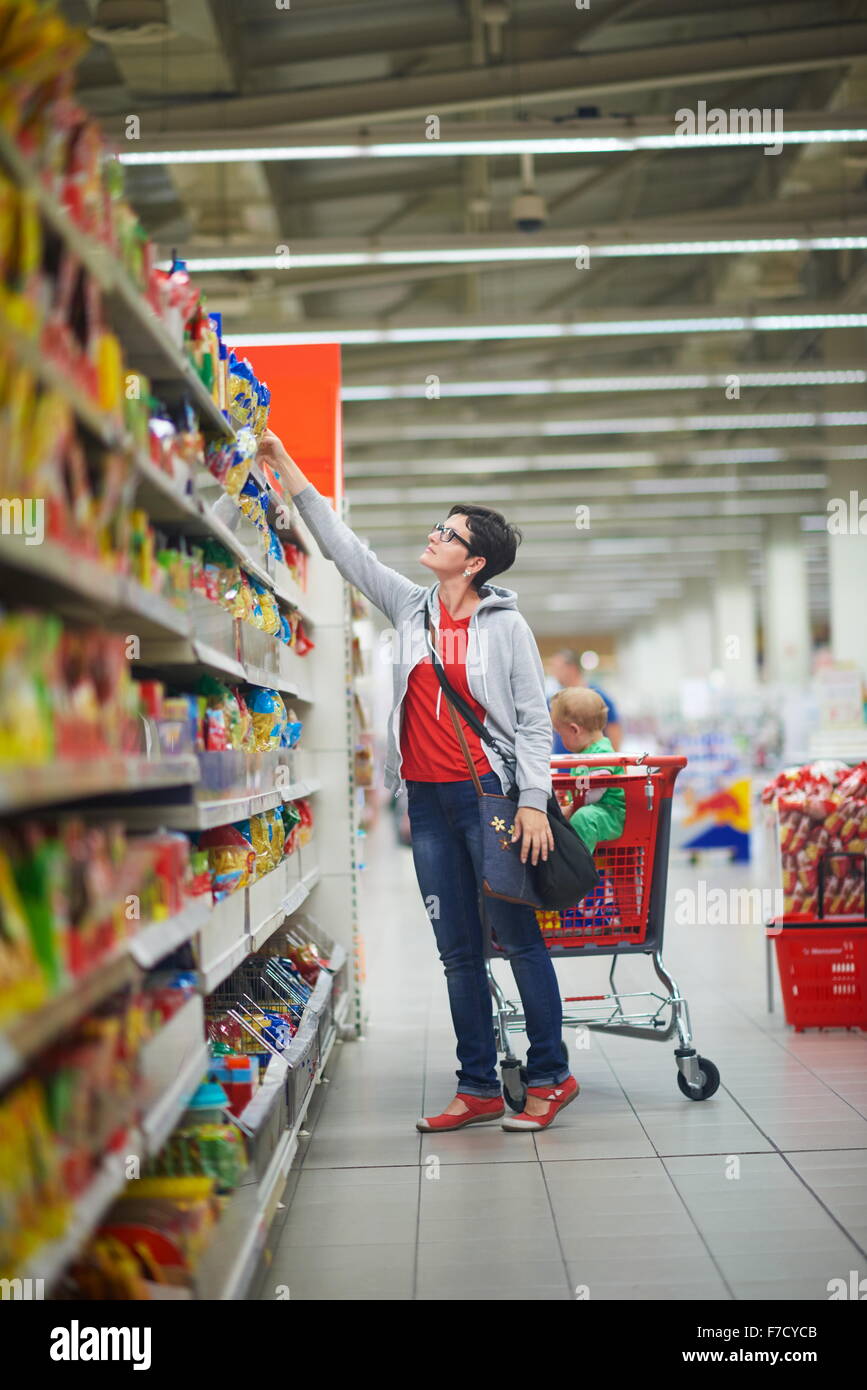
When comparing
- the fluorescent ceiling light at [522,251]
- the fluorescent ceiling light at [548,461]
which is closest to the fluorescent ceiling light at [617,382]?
the fluorescent ceiling light at [548,461]

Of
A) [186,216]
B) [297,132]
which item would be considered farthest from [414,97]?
[186,216]

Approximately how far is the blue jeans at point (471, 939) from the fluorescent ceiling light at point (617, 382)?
8757 millimetres

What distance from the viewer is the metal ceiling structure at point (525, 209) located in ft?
26.4

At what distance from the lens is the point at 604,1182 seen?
3334mm

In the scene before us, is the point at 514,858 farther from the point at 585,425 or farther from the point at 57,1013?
the point at 585,425

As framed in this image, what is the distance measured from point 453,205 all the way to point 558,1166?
10.5m

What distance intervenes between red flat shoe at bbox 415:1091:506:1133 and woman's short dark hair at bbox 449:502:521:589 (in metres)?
1.53

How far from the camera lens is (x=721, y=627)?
949 inches

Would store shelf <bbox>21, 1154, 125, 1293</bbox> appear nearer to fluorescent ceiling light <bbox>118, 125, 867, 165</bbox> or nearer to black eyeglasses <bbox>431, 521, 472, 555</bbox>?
black eyeglasses <bbox>431, 521, 472, 555</bbox>

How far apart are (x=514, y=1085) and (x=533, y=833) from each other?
2.96ft

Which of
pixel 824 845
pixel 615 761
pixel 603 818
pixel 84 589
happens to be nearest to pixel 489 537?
pixel 615 761

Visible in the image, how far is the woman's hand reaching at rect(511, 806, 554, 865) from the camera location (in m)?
3.62
